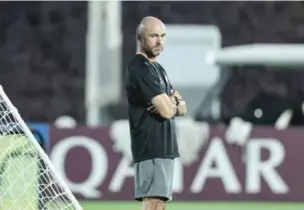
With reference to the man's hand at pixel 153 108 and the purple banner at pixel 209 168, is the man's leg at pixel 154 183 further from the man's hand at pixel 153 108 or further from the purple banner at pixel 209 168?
the purple banner at pixel 209 168

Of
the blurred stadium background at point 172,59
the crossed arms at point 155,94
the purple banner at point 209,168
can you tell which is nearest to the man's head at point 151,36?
the crossed arms at point 155,94

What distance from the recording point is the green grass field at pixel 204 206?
12.8m

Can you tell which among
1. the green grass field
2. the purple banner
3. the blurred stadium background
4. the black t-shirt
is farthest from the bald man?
the blurred stadium background

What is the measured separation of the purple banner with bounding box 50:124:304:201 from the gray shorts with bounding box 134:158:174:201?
669 cm

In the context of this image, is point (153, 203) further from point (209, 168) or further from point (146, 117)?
point (209, 168)

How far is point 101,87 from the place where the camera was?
1673 cm

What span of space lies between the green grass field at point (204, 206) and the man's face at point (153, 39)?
20.6 feet

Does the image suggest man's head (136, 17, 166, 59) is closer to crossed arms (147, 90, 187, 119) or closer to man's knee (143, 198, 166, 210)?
crossed arms (147, 90, 187, 119)

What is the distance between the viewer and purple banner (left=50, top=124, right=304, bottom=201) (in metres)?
13.2

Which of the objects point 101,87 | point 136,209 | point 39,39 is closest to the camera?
point 136,209

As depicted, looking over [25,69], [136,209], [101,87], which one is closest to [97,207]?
[136,209]

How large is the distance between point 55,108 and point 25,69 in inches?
31.5

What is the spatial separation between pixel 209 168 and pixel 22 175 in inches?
229

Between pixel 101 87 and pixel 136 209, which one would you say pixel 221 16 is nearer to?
pixel 101 87
